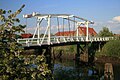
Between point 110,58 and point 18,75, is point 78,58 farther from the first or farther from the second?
point 18,75

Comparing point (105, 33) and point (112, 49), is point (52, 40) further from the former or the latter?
point (105, 33)

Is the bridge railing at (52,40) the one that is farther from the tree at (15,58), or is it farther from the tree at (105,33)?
the tree at (15,58)

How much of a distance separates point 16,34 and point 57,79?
718cm

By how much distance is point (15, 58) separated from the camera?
337 inches

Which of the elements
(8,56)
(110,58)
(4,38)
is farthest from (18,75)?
(110,58)

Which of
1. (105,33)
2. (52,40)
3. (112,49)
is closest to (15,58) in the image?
(52,40)

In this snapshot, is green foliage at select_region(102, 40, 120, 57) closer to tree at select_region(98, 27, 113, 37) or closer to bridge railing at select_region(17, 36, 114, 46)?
bridge railing at select_region(17, 36, 114, 46)

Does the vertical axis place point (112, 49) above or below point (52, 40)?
below

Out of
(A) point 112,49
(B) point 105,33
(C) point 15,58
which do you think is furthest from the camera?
(B) point 105,33

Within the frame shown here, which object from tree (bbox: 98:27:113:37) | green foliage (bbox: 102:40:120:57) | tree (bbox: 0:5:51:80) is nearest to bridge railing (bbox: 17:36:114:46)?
green foliage (bbox: 102:40:120:57)

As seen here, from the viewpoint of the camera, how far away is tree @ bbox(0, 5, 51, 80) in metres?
8.37

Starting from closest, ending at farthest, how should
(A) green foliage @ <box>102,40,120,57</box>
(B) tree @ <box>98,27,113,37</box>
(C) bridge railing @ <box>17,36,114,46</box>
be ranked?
(C) bridge railing @ <box>17,36,114,46</box> → (A) green foliage @ <box>102,40,120,57</box> → (B) tree @ <box>98,27,113,37</box>

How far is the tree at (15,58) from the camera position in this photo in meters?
8.37

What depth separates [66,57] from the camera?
4991 cm
